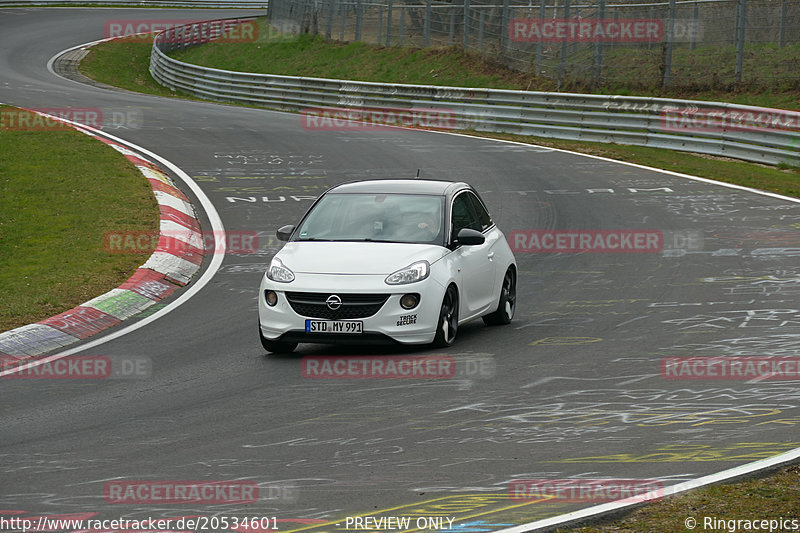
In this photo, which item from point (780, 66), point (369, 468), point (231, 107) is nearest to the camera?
point (369, 468)

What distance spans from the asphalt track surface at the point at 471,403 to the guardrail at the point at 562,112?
6.60 metres

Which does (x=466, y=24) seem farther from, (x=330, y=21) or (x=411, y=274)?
(x=411, y=274)

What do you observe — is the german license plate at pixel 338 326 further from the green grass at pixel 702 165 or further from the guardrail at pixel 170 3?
the guardrail at pixel 170 3

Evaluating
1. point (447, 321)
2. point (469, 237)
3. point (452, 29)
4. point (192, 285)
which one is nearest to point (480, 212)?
point (469, 237)

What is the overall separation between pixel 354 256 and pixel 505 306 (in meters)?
2.13

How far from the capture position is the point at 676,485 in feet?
22.2

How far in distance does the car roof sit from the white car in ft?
0.03

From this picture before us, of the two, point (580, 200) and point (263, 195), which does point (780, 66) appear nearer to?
point (580, 200)

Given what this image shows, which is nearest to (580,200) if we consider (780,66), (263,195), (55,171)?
(263,195)

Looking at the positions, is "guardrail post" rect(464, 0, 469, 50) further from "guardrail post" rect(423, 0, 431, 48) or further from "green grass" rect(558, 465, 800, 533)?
"green grass" rect(558, 465, 800, 533)

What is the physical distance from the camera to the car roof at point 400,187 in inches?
486

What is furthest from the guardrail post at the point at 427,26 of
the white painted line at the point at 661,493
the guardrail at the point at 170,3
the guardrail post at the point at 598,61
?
the white painted line at the point at 661,493

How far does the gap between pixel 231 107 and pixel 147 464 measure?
30629 millimetres

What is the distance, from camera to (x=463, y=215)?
1238cm
